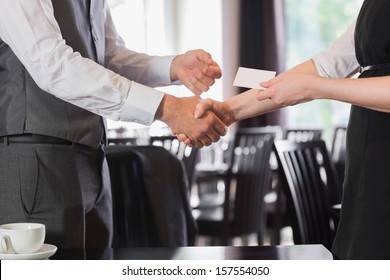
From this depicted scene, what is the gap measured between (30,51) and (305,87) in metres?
0.61

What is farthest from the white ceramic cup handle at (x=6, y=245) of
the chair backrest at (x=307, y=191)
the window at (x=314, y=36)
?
the window at (x=314, y=36)

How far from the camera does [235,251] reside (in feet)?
4.46

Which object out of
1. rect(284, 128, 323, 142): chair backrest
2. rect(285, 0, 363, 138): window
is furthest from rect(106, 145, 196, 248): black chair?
rect(285, 0, 363, 138): window

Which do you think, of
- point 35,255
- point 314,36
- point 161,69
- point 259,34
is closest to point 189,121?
point 161,69

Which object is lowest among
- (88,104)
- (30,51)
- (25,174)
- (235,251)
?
(235,251)

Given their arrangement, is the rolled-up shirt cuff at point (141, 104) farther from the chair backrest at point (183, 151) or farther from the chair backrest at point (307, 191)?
the chair backrest at point (183, 151)

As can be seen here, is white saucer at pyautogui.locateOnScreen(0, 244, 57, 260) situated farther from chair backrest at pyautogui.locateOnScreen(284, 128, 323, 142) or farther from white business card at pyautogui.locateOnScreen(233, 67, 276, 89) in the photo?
chair backrest at pyautogui.locateOnScreen(284, 128, 323, 142)

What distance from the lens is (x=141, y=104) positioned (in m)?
1.66

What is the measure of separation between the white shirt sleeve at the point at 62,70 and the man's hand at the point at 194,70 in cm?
35


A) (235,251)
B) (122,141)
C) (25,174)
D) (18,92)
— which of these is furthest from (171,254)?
(122,141)

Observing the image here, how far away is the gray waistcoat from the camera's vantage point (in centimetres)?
160

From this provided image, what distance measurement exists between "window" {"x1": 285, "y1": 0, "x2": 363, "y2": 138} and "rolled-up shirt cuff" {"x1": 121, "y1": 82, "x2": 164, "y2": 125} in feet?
19.4
